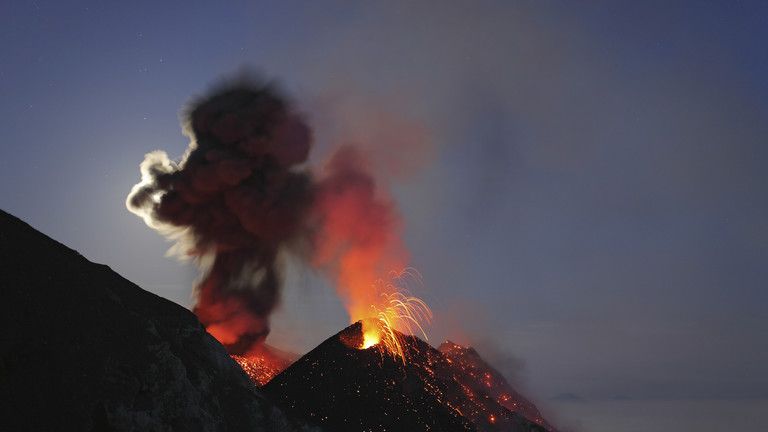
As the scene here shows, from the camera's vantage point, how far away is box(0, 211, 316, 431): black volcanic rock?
24312mm

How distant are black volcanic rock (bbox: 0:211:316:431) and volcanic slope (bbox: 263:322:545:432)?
8.20 m

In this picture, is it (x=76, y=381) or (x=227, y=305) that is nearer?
(x=76, y=381)

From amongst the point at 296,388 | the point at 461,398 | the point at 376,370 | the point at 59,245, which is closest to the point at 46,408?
the point at 59,245

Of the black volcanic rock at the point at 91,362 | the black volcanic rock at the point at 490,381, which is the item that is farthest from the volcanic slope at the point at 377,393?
the black volcanic rock at the point at 490,381

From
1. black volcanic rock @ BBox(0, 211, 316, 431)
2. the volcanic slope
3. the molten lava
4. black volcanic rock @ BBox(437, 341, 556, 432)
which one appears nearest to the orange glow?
the molten lava

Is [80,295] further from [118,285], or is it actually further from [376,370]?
[376,370]

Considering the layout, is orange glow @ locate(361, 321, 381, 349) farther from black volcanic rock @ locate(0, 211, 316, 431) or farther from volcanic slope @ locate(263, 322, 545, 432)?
black volcanic rock @ locate(0, 211, 316, 431)

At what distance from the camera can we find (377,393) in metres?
43.4

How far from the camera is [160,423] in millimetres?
26703

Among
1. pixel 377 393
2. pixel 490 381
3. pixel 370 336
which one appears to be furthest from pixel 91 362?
pixel 490 381

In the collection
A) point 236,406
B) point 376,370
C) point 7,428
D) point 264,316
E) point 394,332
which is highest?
point 264,316

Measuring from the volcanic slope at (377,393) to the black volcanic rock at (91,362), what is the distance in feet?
26.9

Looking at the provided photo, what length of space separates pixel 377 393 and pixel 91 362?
21232 millimetres

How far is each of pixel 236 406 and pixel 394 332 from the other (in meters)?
21.8
